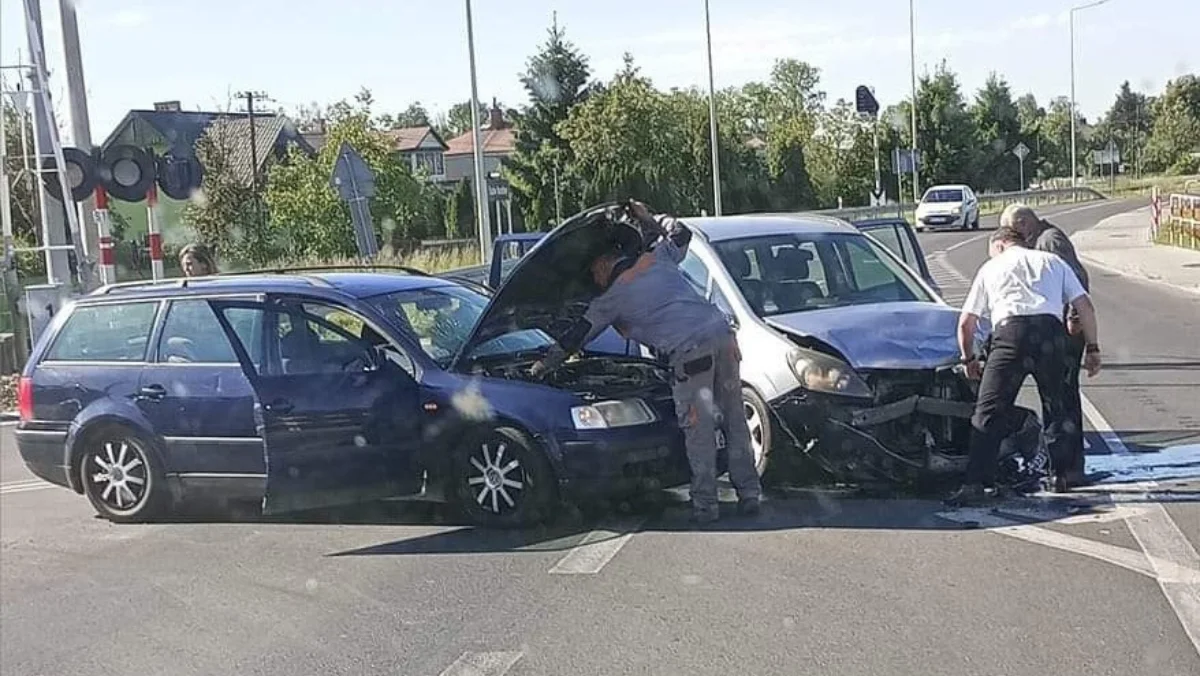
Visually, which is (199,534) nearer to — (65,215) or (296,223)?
(65,215)

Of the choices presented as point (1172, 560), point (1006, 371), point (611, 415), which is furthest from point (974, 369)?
point (611, 415)

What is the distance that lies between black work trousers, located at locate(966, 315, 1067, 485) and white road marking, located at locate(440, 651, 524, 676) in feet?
10.9

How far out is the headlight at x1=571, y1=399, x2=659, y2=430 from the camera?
7660 mm

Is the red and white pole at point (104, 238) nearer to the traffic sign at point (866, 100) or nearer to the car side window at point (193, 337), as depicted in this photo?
the car side window at point (193, 337)

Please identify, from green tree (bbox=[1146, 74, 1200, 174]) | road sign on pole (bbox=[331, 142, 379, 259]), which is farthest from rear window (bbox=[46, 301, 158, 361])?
green tree (bbox=[1146, 74, 1200, 174])

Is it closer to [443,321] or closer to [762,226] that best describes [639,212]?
[443,321]

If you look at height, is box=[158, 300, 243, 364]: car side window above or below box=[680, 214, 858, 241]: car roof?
below

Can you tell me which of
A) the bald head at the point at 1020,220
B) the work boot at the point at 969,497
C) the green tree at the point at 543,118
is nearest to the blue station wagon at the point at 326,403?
the work boot at the point at 969,497

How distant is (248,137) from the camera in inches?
2288

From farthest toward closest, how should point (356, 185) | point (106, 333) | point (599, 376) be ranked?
1. point (356, 185)
2. point (106, 333)
3. point (599, 376)

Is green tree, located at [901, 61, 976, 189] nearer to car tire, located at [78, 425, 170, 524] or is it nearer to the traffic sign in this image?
the traffic sign

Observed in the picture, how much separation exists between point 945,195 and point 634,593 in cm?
4162

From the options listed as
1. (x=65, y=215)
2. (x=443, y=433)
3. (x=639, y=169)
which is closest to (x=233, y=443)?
(x=443, y=433)

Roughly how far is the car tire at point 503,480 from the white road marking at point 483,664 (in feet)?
7.11
